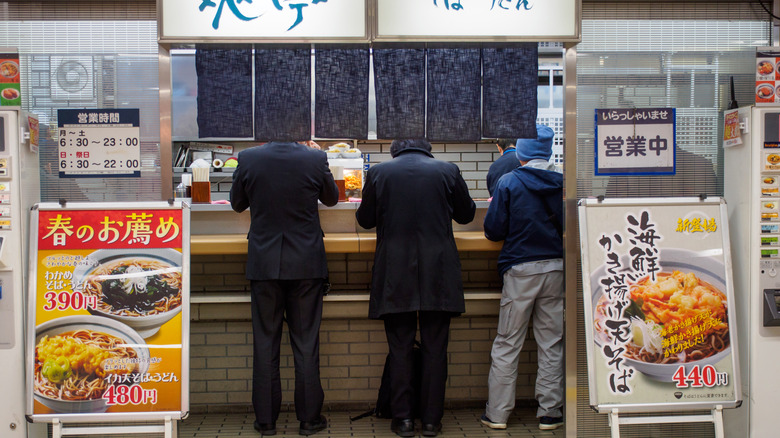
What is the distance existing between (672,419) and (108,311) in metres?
3.18

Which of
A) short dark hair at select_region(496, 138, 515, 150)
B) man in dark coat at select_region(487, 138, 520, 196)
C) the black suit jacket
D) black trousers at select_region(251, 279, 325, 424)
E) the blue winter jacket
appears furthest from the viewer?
short dark hair at select_region(496, 138, 515, 150)

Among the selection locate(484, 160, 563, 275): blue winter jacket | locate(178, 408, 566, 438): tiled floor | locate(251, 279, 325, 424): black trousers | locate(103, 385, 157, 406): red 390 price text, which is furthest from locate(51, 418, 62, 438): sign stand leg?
locate(484, 160, 563, 275): blue winter jacket

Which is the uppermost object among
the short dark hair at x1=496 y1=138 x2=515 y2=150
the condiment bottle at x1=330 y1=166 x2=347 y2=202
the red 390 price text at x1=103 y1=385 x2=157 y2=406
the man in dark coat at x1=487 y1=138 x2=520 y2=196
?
the short dark hair at x1=496 y1=138 x2=515 y2=150

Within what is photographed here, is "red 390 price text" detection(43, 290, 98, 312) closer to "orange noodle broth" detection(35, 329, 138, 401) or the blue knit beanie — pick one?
"orange noodle broth" detection(35, 329, 138, 401)

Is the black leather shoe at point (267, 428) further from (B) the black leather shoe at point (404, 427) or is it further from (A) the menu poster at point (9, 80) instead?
(A) the menu poster at point (9, 80)

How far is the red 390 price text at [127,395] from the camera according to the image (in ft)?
11.5

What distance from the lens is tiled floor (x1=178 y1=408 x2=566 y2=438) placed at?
430cm

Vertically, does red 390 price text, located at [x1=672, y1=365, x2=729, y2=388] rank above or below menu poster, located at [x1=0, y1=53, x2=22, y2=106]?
below

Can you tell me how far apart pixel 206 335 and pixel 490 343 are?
2096mm

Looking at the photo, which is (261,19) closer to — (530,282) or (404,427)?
(530,282)

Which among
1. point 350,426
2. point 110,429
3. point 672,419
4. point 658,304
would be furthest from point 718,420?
point 110,429

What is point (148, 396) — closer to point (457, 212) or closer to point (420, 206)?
point (420, 206)

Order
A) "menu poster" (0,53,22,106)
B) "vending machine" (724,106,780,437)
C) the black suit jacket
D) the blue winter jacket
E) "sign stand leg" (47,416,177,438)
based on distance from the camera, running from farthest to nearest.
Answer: the blue winter jacket
the black suit jacket
"menu poster" (0,53,22,106)
"vending machine" (724,106,780,437)
"sign stand leg" (47,416,177,438)

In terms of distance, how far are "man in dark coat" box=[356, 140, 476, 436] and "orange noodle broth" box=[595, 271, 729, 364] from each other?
3.57 ft
